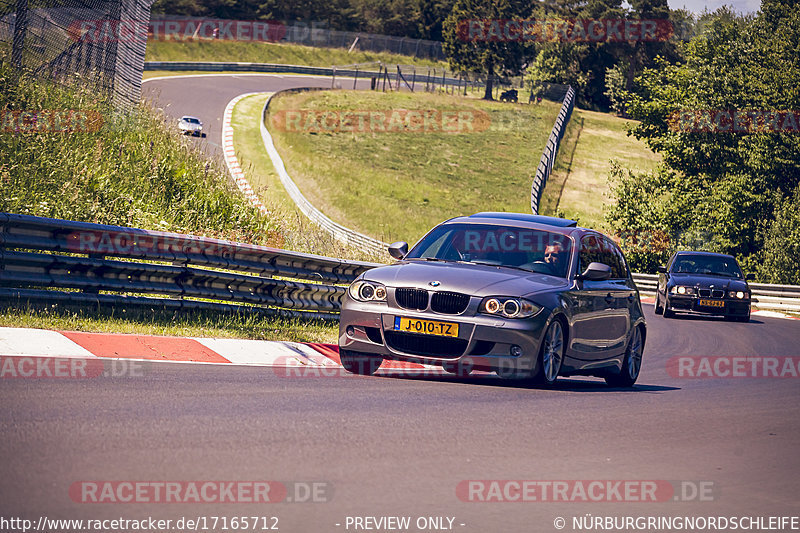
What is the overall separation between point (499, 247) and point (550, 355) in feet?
4.71

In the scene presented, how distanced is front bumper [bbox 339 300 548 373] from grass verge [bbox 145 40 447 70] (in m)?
66.7

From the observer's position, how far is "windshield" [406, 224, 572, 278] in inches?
396

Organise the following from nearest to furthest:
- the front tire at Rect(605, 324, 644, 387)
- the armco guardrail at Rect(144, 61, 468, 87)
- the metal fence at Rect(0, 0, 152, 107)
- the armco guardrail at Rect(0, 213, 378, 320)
Result: the armco guardrail at Rect(0, 213, 378, 320), the front tire at Rect(605, 324, 644, 387), the metal fence at Rect(0, 0, 152, 107), the armco guardrail at Rect(144, 61, 468, 87)

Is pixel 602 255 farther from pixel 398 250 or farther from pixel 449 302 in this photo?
pixel 449 302

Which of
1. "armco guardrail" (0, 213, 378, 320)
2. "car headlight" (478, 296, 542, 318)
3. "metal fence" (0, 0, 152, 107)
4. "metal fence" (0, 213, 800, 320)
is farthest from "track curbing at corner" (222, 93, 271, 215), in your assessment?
"car headlight" (478, 296, 542, 318)

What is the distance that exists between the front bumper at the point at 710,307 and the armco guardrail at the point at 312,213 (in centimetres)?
721

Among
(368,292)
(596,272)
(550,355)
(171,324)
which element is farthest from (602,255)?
(171,324)

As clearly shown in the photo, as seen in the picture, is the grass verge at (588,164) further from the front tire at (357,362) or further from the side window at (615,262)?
the front tire at (357,362)

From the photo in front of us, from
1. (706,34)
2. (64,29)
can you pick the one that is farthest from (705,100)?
A: (64,29)

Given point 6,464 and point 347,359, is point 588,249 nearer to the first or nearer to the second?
point 347,359

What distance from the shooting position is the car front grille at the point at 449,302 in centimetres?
882

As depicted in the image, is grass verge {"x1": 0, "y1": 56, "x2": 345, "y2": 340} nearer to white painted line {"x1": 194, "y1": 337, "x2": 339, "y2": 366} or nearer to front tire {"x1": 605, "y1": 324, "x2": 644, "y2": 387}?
white painted line {"x1": 194, "y1": 337, "x2": 339, "y2": 366}

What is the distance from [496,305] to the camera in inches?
347

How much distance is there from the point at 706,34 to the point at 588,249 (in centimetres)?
4074
